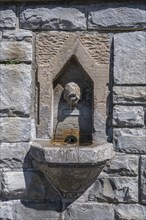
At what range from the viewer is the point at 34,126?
251 centimetres

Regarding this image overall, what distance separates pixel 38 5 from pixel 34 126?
2.56 feet

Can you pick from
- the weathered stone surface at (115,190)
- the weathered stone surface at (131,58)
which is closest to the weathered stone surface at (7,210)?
the weathered stone surface at (115,190)

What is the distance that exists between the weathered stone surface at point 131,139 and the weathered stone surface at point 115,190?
19 cm

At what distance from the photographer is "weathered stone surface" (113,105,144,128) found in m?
2.41

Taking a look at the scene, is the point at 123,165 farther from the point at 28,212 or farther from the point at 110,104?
the point at 28,212

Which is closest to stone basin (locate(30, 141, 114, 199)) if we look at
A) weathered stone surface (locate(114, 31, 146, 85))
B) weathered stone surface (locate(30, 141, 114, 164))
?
weathered stone surface (locate(30, 141, 114, 164))

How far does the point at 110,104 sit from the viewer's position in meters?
2.45

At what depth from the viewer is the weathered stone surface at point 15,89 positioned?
7.96 feet

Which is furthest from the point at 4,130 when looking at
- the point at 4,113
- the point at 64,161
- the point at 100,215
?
the point at 100,215

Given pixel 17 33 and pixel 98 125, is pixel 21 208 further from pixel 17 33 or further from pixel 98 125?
pixel 17 33

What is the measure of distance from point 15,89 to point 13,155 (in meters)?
0.42

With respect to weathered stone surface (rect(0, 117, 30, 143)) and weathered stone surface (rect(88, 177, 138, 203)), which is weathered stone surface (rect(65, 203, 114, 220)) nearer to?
weathered stone surface (rect(88, 177, 138, 203))

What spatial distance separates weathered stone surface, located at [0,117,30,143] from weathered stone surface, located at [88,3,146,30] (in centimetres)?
79

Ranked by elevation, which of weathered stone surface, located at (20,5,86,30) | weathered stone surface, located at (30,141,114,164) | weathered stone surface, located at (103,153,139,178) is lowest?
weathered stone surface, located at (103,153,139,178)
